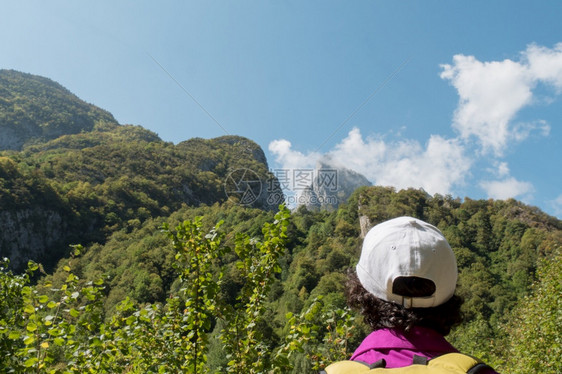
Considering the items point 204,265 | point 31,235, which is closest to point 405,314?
point 204,265

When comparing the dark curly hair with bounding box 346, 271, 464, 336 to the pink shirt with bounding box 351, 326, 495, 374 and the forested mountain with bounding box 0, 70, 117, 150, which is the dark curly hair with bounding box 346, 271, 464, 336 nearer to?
the pink shirt with bounding box 351, 326, 495, 374

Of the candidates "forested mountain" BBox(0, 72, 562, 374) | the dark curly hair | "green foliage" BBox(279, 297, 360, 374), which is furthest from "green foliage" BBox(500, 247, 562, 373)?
the dark curly hair

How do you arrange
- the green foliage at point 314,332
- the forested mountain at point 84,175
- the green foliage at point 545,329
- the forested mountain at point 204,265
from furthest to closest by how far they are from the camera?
the forested mountain at point 84,175 < the green foliage at point 545,329 < the forested mountain at point 204,265 < the green foliage at point 314,332

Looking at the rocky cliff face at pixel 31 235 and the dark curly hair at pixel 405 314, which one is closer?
the dark curly hair at pixel 405 314

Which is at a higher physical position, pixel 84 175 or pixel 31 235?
pixel 84 175

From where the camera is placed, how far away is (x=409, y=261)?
4.63ft

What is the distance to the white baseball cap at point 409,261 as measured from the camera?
1413 mm

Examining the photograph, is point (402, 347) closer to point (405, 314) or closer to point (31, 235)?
point (405, 314)

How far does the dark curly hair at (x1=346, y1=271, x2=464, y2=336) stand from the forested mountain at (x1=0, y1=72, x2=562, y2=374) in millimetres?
219

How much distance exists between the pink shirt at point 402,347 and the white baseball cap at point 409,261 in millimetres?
113

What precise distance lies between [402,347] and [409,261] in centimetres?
30

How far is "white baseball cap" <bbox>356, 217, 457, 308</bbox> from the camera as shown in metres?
1.41

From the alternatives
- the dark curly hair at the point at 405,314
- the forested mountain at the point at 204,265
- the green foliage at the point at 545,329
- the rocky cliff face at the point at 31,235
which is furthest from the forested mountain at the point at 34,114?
the dark curly hair at the point at 405,314

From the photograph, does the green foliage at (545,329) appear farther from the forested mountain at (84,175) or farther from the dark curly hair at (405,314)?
the forested mountain at (84,175)
